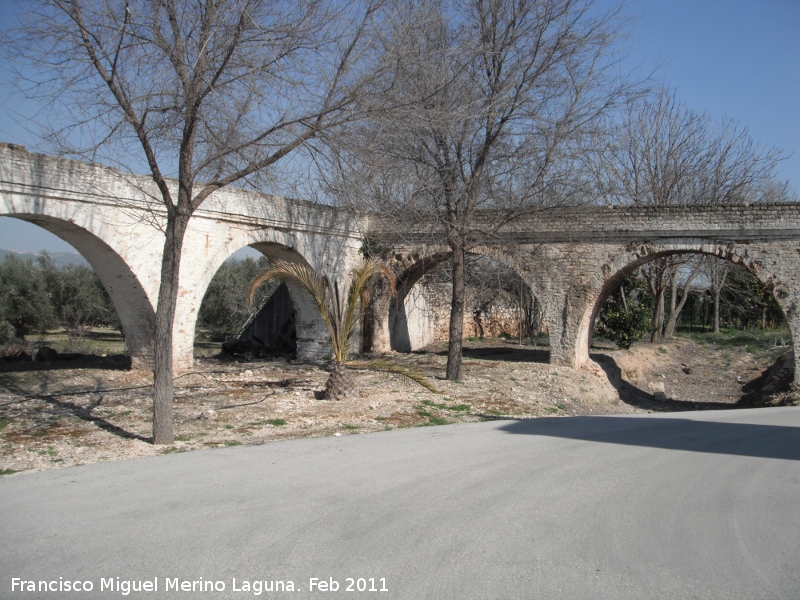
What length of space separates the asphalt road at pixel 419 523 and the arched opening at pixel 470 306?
36.2 ft

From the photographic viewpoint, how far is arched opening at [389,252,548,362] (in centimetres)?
1897

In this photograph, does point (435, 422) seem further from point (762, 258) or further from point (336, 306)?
point (762, 258)

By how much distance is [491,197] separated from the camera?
1318 centimetres

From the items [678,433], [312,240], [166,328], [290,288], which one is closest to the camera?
[166,328]

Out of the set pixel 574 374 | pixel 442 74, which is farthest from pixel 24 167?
pixel 574 374

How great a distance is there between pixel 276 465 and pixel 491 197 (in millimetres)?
8427

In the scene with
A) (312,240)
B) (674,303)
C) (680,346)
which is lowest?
(680,346)

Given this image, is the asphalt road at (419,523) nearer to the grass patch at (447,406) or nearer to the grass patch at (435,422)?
the grass patch at (435,422)

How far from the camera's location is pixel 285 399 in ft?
34.4

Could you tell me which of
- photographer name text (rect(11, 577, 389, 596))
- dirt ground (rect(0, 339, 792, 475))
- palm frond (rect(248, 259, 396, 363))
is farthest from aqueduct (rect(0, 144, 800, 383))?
photographer name text (rect(11, 577, 389, 596))

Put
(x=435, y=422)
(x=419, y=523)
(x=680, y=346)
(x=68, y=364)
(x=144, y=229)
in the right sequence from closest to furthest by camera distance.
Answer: (x=419, y=523), (x=435, y=422), (x=144, y=229), (x=68, y=364), (x=680, y=346)

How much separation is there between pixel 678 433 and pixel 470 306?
1688cm

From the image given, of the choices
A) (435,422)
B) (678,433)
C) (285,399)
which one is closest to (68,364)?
(285,399)

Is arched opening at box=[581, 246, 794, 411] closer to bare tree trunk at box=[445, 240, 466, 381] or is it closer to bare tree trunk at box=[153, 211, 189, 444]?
bare tree trunk at box=[445, 240, 466, 381]
